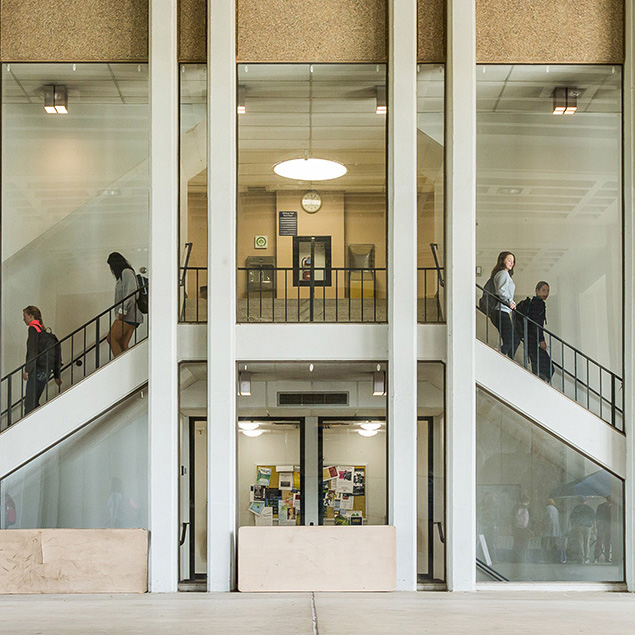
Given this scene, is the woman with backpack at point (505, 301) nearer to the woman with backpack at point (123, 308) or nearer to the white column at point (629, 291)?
the white column at point (629, 291)

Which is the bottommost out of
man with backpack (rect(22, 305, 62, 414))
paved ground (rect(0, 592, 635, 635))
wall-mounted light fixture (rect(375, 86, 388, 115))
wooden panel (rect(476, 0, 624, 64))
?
paved ground (rect(0, 592, 635, 635))

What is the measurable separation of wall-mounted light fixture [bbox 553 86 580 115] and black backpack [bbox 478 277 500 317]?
195cm

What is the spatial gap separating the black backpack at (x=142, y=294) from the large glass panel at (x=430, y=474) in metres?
2.84

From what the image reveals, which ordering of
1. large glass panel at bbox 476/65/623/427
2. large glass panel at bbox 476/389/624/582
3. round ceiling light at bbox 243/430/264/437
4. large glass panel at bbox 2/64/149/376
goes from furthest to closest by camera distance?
large glass panel at bbox 2/64/149/376
large glass panel at bbox 476/65/623/427
round ceiling light at bbox 243/430/264/437
large glass panel at bbox 476/389/624/582

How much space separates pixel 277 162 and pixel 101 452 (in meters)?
3.42

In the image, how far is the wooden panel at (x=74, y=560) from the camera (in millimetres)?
7641

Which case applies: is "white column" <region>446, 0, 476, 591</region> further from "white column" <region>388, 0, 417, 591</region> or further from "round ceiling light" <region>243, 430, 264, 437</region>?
"round ceiling light" <region>243, 430, 264, 437</region>

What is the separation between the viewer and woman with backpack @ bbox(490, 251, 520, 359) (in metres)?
8.13

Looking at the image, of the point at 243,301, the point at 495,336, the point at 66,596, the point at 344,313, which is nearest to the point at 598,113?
the point at 495,336

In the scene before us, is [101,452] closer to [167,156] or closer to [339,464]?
[339,464]

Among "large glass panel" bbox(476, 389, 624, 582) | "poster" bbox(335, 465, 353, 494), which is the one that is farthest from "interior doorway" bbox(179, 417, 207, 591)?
"large glass panel" bbox(476, 389, 624, 582)

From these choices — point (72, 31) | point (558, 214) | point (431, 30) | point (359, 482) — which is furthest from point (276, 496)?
point (72, 31)

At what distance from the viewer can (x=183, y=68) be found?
27.1ft

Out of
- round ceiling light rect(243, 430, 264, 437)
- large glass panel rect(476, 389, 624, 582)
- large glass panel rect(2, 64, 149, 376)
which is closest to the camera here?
large glass panel rect(476, 389, 624, 582)
